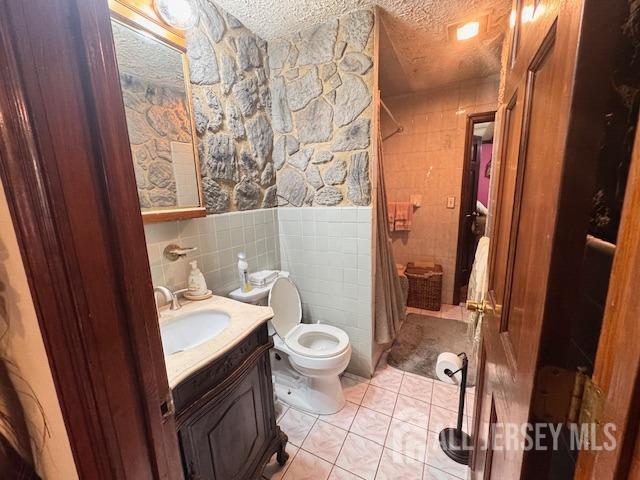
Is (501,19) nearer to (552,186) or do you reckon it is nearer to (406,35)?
(406,35)

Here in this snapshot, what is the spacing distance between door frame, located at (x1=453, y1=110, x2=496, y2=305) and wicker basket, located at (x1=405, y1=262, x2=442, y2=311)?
8.3 inches

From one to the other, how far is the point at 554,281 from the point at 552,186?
5.1 inches

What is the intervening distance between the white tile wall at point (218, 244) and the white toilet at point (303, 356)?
0.61ft

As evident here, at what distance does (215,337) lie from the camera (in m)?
0.99

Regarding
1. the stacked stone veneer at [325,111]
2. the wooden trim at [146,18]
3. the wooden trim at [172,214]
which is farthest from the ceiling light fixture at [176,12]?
the wooden trim at [172,214]

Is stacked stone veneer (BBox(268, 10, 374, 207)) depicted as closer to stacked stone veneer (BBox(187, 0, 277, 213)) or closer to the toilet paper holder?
stacked stone veneer (BBox(187, 0, 277, 213))

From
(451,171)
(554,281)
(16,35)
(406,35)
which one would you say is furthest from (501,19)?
(16,35)

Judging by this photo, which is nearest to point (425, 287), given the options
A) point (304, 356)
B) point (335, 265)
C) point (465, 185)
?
point (465, 185)

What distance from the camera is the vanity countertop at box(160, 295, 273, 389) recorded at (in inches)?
32.5

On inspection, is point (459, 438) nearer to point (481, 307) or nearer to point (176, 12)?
point (481, 307)

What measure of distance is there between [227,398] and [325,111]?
1698 millimetres

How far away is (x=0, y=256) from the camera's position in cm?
42

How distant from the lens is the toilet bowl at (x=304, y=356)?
5.02 ft

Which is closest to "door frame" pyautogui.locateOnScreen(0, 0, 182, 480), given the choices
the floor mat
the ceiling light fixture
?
the ceiling light fixture
